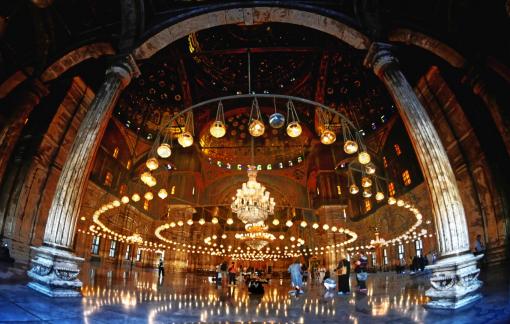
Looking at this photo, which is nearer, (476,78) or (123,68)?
(476,78)

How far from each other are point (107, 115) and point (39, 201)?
5.49 meters

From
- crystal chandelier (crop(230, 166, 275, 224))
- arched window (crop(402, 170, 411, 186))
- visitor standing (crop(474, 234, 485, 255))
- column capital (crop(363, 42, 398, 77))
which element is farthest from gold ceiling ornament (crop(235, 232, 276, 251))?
column capital (crop(363, 42, 398, 77))

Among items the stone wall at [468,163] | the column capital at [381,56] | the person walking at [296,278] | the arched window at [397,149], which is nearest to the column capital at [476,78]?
the stone wall at [468,163]

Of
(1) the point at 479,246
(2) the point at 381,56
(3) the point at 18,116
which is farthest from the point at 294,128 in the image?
(3) the point at 18,116

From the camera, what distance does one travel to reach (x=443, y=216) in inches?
201

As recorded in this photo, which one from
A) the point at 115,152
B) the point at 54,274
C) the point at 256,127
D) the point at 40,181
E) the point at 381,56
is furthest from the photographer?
the point at 115,152

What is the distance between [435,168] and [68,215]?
7.52 m

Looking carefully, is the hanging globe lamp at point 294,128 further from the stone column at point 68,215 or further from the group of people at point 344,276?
the group of people at point 344,276

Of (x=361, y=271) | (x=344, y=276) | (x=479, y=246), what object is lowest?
(x=344, y=276)

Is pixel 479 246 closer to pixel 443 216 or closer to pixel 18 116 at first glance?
pixel 443 216

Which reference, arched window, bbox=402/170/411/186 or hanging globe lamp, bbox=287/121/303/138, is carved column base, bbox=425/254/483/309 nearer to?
hanging globe lamp, bbox=287/121/303/138

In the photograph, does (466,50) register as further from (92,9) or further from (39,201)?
(39,201)

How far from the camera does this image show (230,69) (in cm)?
1892

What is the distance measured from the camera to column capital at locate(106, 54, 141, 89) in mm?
7520
